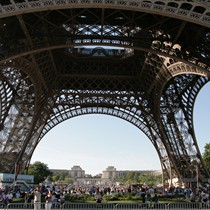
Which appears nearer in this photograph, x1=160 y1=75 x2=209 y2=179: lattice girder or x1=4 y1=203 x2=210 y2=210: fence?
x1=4 y1=203 x2=210 y2=210: fence

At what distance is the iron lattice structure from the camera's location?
2500cm

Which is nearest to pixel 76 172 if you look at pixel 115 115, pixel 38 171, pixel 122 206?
pixel 38 171

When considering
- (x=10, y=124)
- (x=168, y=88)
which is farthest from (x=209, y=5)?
(x=10, y=124)

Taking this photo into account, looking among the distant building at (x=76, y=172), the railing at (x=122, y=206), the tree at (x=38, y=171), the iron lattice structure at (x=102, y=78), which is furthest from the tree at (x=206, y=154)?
the distant building at (x=76, y=172)

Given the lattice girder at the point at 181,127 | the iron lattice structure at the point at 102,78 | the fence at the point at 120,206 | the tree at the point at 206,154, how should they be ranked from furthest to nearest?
1. the tree at the point at 206,154
2. the lattice girder at the point at 181,127
3. the iron lattice structure at the point at 102,78
4. the fence at the point at 120,206

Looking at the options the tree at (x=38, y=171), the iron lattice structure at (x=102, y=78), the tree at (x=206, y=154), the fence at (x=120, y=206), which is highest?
the iron lattice structure at (x=102, y=78)

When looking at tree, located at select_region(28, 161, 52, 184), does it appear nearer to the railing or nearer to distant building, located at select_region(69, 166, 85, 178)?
distant building, located at select_region(69, 166, 85, 178)

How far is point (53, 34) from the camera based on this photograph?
973 inches

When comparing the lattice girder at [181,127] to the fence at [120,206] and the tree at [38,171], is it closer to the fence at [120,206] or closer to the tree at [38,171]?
the fence at [120,206]

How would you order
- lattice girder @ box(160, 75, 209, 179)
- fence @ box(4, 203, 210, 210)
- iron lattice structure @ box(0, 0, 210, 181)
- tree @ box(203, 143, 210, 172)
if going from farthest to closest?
tree @ box(203, 143, 210, 172) < lattice girder @ box(160, 75, 209, 179) < iron lattice structure @ box(0, 0, 210, 181) < fence @ box(4, 203, 210, 210)

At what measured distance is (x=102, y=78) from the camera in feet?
140

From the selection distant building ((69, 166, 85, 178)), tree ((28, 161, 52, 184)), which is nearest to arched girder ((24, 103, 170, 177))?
tree ((28, 161, 52, 184))

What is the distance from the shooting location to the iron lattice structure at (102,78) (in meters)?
25.0

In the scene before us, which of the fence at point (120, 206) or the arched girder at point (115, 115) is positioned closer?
the fence at point (120, 206)
